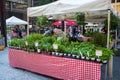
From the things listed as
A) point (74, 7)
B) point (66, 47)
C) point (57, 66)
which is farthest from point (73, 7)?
point (57, 66)

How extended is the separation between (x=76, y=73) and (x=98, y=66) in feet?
2.32

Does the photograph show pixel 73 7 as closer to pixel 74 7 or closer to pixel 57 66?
pixel 74 7

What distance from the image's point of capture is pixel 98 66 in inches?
193

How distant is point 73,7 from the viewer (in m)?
5.95

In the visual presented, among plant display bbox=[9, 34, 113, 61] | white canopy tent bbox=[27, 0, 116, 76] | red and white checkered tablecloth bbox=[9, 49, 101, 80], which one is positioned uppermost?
white canopy tent bbox=[27, 0, 116, 76]

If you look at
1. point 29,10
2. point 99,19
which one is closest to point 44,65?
point 29,10

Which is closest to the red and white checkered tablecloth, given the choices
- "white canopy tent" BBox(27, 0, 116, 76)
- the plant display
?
the plant display

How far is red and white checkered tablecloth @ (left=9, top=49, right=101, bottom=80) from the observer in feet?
16.6

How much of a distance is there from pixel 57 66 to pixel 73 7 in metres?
1.77

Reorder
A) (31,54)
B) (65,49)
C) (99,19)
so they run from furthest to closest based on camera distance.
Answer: (99,19), (31,54), (65,49)

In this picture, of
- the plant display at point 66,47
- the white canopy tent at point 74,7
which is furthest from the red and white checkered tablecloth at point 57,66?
the white canopy tent at point 74,7

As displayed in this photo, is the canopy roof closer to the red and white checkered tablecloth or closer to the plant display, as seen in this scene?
the plant display

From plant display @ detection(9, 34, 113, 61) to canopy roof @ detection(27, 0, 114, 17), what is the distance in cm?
89

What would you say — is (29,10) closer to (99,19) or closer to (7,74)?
(7,74)
